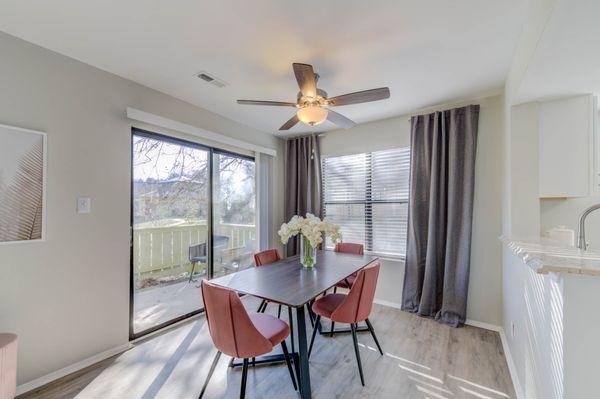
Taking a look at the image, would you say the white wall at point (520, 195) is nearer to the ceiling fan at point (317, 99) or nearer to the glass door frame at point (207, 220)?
the ceiling fan at point (317, 99)

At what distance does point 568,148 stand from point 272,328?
8.51 ft

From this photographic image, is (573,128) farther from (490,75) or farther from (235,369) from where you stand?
(235,369)

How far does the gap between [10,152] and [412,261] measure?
3822 mm

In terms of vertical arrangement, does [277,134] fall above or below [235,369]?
above

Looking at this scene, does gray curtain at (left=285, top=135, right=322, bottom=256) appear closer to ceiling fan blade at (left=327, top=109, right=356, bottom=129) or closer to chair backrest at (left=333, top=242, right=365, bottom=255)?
chair backrest at (left=333, top=242, right=365, bottom=255)

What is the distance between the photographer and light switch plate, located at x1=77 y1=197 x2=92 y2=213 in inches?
82.6

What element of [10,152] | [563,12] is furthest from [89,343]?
[563,12]

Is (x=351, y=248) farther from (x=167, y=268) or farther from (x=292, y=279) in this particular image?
(x=167, y=268)

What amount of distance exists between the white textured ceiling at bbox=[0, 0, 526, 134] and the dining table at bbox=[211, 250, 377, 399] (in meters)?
1.78

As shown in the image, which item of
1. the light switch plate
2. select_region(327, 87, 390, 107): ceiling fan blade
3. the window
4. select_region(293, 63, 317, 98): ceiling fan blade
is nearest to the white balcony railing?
the light switch plate

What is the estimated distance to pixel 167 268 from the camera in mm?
2857

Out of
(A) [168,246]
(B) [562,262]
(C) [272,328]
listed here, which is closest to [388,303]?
(C) [272,328]

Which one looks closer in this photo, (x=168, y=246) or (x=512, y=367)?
(x=512, y=367)

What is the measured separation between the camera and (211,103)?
295 centimetres
